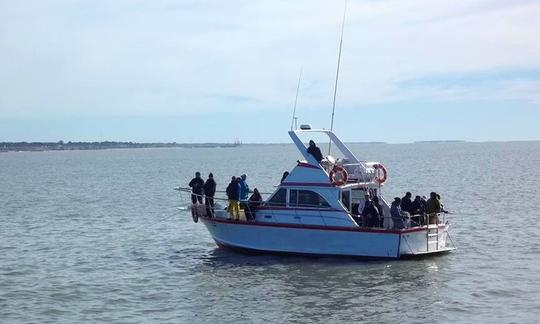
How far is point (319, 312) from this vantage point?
19844 mm

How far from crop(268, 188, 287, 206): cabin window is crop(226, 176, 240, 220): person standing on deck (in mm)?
1161

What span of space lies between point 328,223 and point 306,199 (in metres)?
1.11

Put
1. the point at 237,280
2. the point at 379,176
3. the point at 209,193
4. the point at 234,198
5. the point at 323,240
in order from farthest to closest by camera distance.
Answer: the point at 209,193, the point at 379,176, the point at 234,198, the point at 323,240, the point at 237,280

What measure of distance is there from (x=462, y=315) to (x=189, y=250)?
12499 millimetres

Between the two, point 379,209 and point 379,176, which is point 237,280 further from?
point 379,176

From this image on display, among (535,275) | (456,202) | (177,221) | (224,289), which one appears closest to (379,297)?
(224,289)

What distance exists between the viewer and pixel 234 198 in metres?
27.0

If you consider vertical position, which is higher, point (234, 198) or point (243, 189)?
point (243, 189)

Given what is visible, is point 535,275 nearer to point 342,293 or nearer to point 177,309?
point 342,293

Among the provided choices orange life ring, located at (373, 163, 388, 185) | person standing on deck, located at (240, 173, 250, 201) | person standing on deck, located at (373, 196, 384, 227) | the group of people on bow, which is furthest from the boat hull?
orange life ring, located at (373, 163, 388, 185)

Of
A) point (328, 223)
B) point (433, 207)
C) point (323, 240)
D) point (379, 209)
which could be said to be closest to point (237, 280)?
point (323, 240)

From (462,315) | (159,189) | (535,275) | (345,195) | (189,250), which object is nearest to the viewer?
(462,315)

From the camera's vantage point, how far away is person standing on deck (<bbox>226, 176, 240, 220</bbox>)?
26.9 m

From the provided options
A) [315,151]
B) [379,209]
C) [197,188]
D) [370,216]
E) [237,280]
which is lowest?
[237,280]
